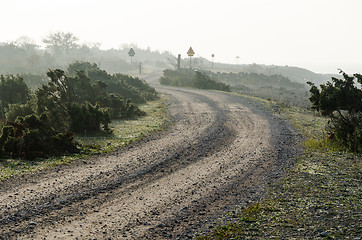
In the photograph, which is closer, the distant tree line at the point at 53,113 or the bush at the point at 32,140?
the bush at the point at 32,140

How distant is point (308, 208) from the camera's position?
6613 mm

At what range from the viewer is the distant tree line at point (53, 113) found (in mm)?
9906

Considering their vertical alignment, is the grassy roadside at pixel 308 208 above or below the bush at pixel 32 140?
below

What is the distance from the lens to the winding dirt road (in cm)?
593

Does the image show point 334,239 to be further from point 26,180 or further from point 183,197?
point 26,180

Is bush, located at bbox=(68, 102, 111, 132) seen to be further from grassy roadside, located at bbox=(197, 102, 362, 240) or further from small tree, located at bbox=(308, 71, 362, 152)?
small tree, located at bbox=(308, 71, 362, 152)

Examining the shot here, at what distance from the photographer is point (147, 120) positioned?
16922 mm

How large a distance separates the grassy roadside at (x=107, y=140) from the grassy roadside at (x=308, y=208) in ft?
19.0

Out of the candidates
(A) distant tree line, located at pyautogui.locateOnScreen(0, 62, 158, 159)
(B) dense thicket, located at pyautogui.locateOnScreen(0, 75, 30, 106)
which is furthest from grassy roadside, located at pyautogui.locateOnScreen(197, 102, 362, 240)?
(B) dense thicket, located at pyautogui.locateOnScreen(0, 75, 30, 106)

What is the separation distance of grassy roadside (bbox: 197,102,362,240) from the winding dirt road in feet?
1.50

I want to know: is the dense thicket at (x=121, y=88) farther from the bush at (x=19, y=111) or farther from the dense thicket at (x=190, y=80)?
the dense thicket at (x=190, y=80)

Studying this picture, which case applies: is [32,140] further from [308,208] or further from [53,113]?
[308,208]

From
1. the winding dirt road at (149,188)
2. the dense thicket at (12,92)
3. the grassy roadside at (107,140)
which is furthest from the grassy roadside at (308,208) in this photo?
the dense thicket at (12,92)

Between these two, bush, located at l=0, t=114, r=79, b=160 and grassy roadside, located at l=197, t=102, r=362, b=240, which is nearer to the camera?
grassy roadside, located at l=197, t=102, r=362, b=240
